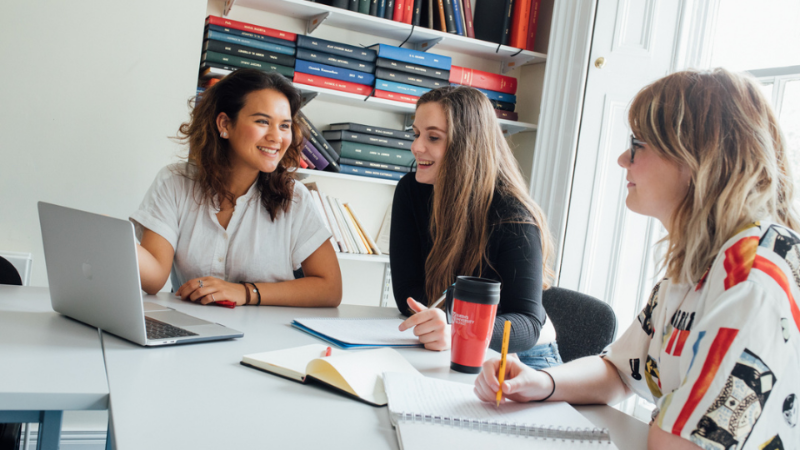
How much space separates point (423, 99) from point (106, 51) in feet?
3.81

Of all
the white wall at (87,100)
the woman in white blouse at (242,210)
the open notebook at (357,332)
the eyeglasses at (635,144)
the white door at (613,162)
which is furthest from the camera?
the white door at (613,162)

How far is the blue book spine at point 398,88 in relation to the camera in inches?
99.3

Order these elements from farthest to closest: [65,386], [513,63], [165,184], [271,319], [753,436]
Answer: [513,63] → [165,184] → [271,319] → [65,386] → [753,436]

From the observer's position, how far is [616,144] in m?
2.44

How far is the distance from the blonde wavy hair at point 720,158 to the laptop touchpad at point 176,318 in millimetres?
833

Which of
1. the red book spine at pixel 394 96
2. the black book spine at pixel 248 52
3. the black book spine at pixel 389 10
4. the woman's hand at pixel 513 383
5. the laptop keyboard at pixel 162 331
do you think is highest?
the black book spine at pixel 389 10

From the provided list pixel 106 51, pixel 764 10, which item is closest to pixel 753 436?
pixel 106 51

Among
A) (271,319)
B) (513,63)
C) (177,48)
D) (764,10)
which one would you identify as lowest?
(271,319)

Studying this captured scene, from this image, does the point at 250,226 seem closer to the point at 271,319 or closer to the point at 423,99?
the point at 271,319

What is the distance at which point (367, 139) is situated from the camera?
253 centimetres


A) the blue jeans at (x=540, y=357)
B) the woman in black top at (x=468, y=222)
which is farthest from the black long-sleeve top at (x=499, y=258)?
the blue jeans at (x=540, y=357)

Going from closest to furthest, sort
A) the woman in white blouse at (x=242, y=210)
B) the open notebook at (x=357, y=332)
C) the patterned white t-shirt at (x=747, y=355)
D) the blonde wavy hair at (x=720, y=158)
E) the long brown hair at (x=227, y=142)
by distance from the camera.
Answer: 1. the patterned white t-shirt at (x=747, y=355)
2. the blonde wavy hair at (x=720, y=158)
3. the open notebook at (x=357, y=332)
4. the woman in white blouse at (x=242, y=210)
5. the long brown hair at (x=227, y=142)

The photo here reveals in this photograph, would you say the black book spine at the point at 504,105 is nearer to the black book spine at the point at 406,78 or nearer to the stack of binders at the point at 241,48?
the black book spine at the point at 406,78

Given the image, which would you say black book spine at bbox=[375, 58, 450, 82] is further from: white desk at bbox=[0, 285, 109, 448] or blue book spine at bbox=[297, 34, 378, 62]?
white desk at bbox=[0, 285, 109, 448]
